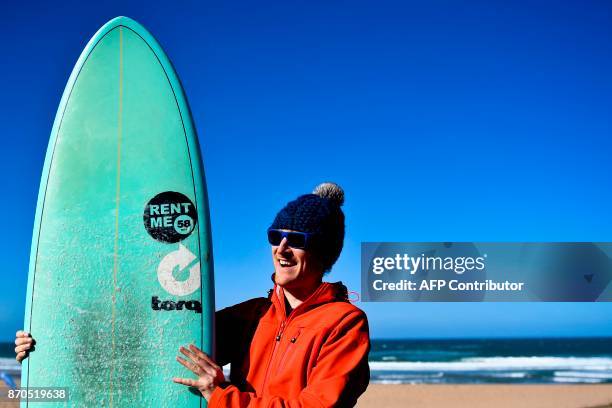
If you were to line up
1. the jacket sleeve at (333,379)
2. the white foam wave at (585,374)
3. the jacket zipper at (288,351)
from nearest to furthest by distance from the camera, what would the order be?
the jacket sleeve at (333,379) < the jacket zipper at (288,351) < the white foam wave at (585,374)

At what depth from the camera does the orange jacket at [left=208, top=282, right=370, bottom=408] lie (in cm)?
195

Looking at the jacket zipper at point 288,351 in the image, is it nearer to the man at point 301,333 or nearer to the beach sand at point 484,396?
the man at point 301,333

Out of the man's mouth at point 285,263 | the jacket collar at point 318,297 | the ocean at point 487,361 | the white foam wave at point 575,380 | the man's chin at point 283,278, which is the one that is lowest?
the ocean at point 487,361

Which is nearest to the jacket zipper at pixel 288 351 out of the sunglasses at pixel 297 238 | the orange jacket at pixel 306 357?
the orange jacket at pixel 306 357

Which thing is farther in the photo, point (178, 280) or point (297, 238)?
point (178, 280)

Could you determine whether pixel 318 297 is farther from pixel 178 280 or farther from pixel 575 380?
pixel 575 380

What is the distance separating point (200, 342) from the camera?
104 inches

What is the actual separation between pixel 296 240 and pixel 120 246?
1008mm

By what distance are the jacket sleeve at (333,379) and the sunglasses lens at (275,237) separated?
32 centimetres

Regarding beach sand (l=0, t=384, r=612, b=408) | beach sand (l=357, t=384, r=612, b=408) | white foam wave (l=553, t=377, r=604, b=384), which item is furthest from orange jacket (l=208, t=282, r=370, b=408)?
white foam wave (l=553, t=377, r=604, b=384)

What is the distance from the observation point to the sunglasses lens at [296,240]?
6.96 ft

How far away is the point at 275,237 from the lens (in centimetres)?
218

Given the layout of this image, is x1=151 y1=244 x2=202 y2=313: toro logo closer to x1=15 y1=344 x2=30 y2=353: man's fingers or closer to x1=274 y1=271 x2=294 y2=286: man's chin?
x1=15 y1=344 x2=30 y2=353: man's fingers

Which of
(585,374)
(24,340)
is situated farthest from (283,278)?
(585,374)
